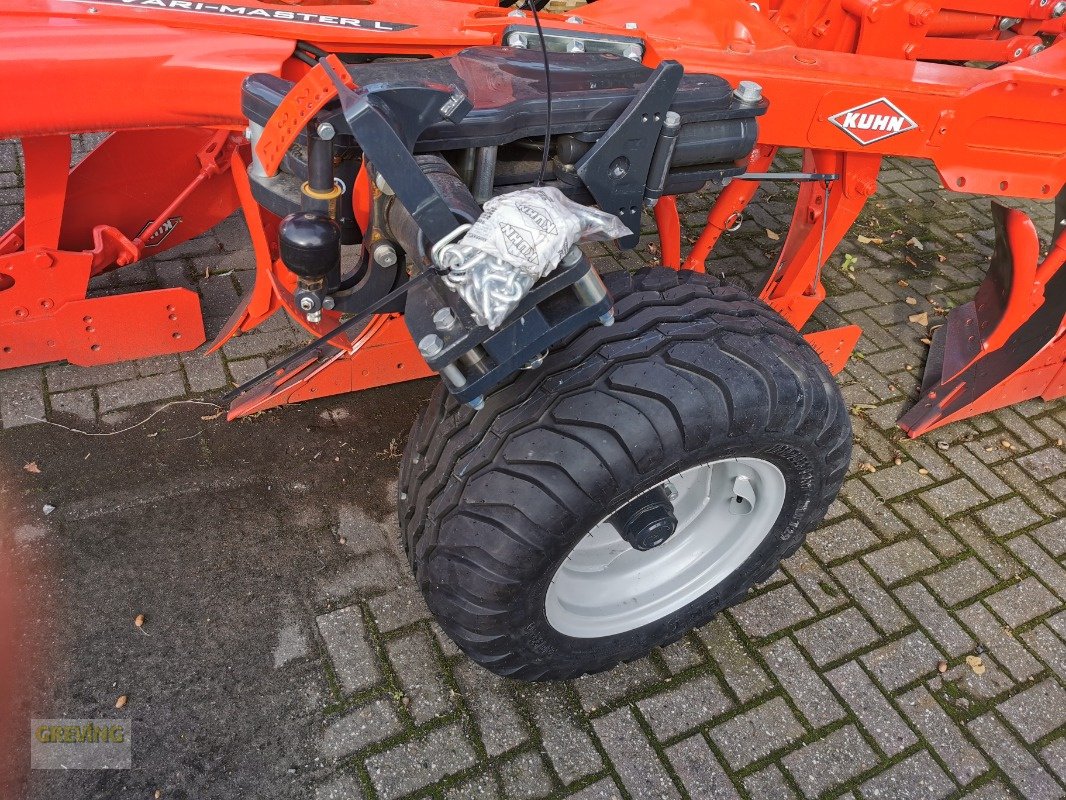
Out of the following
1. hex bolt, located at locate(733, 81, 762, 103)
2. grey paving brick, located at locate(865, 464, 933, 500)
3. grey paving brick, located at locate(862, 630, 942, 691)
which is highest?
hex bolt, located at locate(733, 81, 762, 103)

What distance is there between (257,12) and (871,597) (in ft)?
8.62

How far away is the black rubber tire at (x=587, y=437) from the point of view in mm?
1808

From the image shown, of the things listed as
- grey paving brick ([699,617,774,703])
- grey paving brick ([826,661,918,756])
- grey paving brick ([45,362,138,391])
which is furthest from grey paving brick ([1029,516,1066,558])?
grey paving brick ([45,362,138,391])

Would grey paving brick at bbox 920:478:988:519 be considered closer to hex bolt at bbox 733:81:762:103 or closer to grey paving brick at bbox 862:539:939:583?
grey paving brick at bbox 862:539:939:583

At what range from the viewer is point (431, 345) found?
1554mm

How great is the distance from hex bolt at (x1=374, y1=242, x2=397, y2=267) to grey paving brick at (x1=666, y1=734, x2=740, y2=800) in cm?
157

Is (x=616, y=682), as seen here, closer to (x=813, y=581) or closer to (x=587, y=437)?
(x=813, y=581)

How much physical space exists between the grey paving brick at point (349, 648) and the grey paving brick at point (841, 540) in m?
1.59

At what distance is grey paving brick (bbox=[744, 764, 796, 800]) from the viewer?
2.30 m

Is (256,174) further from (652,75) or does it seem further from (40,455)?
(40,455)

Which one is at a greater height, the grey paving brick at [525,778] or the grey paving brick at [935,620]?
the grey paving brick at [935,620]

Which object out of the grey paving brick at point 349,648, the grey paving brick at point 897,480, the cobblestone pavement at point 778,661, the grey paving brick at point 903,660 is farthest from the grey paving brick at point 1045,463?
the grey paving brick at point 349,648

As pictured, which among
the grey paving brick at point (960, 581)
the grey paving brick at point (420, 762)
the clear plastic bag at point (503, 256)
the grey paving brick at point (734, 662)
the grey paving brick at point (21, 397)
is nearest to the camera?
the clear plastic bag at point (503, 256)

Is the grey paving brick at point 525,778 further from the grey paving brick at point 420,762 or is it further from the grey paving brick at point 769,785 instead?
the grey paving brick at point 769,785
